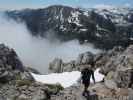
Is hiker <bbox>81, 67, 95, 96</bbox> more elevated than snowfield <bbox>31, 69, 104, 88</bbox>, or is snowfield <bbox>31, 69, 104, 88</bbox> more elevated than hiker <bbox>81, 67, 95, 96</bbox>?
hiker <bbox>81, 67, 95, 96</bbox>

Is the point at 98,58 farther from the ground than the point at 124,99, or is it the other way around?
the point at 124,99

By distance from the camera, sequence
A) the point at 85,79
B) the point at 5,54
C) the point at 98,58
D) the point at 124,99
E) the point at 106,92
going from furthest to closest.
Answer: the point at 98,58
the point at 5,54
the point at 106,92
the point at 124,99
the point at 85,79

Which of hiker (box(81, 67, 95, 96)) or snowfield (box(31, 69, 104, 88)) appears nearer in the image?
hiker (box(81, 67, 95, 96))

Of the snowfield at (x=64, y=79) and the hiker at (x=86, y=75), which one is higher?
the hiker at (x=86, y=75)

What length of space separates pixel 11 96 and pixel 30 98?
2.06 m

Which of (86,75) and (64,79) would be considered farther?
(64,79)

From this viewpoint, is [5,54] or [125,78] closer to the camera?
[125,78]

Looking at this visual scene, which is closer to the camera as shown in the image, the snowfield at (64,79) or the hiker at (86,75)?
the hiker at (86,75)

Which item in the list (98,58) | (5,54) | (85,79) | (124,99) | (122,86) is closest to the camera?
(85,79)

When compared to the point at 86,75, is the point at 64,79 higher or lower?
lower

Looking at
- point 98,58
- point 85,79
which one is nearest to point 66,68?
point 98,58

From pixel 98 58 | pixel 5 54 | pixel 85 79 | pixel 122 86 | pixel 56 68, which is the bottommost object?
pixel 56 68

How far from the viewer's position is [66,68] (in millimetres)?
170750

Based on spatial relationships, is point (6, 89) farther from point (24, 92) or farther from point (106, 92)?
point (106, 92)
